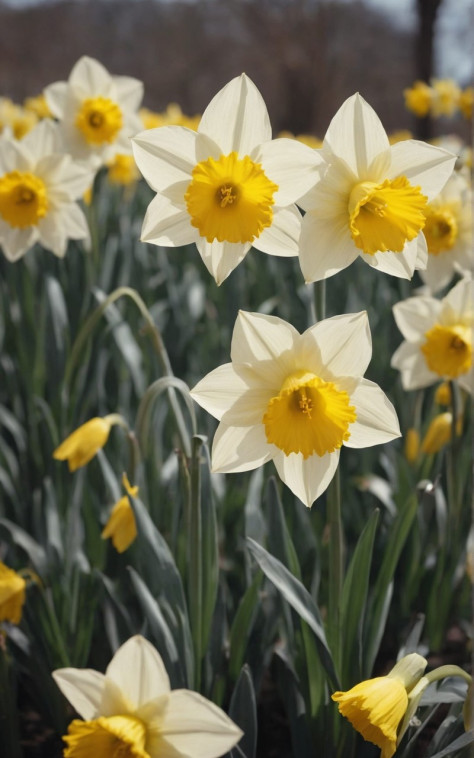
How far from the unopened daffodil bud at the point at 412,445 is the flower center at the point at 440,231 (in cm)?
51

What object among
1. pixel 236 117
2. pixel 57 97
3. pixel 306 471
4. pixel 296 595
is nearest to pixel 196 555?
pixel 296 595

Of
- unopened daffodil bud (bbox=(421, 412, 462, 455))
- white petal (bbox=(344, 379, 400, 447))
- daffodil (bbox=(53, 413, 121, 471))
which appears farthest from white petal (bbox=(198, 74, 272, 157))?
unopened daffodil bud (bbox=(421, 412, 462, 455))

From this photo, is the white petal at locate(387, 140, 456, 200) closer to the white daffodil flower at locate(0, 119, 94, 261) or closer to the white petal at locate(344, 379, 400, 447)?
the white petal at locate(344, 379, 400, 447)

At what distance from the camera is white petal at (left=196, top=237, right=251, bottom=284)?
102cm

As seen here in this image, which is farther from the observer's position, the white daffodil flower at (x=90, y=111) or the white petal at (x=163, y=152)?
the white daffodil flower at (x=90, y=111)

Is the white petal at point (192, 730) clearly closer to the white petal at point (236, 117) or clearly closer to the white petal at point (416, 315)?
the white petal at point (236, 117)

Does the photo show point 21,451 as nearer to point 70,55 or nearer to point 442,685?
point 442,685

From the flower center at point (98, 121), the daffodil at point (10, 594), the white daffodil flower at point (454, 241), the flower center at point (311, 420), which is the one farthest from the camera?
the flower center at point (98, 121)

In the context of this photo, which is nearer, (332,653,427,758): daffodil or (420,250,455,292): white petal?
(332,653,427,758): daffodil

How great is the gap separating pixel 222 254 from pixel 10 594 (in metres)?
0.71

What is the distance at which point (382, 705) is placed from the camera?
3.02ft

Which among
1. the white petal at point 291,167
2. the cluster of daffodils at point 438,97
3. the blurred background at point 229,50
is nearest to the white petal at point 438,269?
the white petal at point 291,167

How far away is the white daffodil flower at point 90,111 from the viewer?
6.91ft

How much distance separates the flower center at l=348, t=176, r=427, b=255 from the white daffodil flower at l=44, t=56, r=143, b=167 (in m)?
1.27
